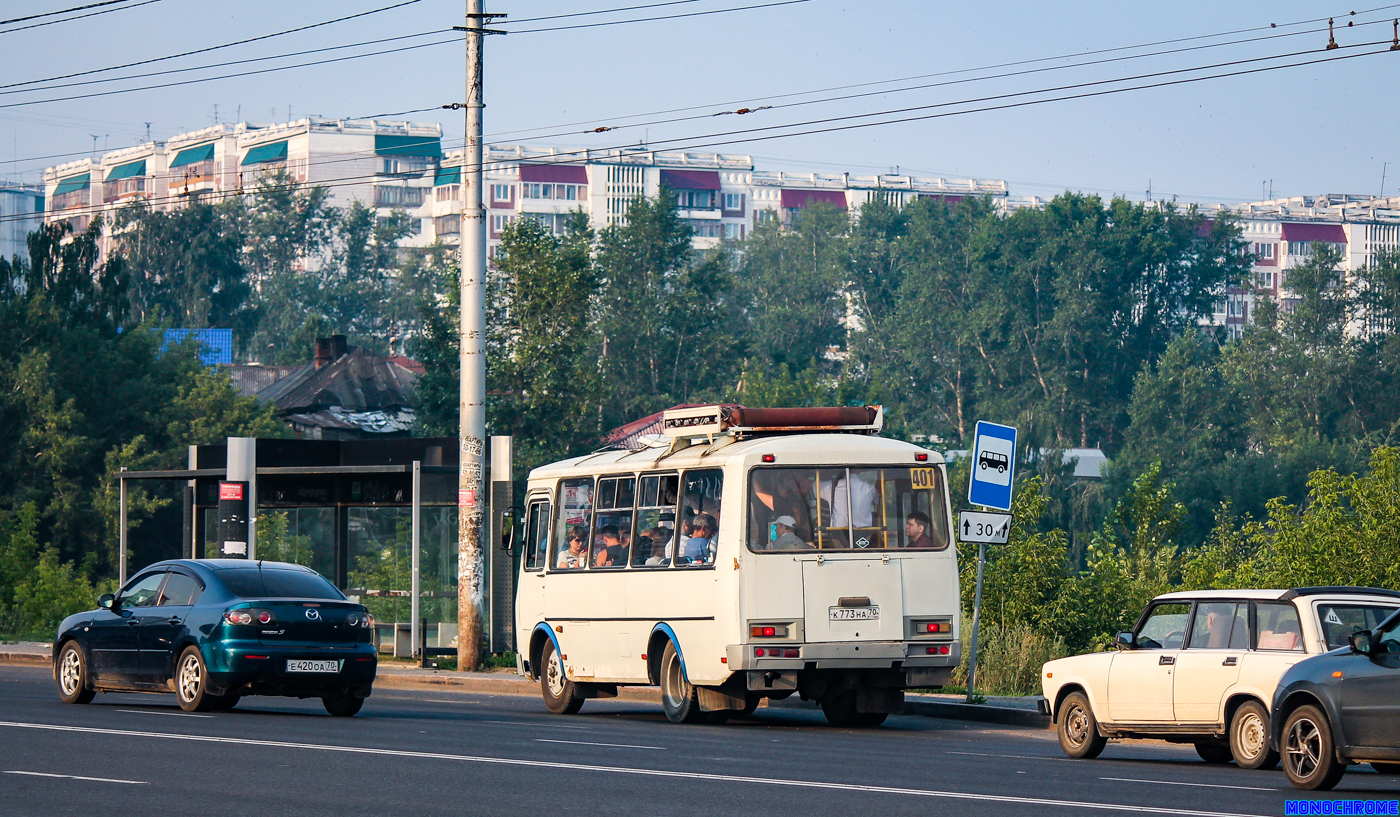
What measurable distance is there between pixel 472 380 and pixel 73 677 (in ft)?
28.0

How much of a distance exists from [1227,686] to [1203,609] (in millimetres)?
824

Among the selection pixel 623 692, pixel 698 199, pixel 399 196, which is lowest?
pixel 623 692

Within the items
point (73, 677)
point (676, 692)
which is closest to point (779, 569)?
point (676, 692)

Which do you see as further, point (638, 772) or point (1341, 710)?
point (638, 772)

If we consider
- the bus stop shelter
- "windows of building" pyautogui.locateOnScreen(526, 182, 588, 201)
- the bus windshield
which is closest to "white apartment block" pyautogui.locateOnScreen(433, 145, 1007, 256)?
"windows of building" pyautogui.locateOnScreen(526, 182, 588, 201)

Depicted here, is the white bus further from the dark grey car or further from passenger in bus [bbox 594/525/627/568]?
the dark grey car

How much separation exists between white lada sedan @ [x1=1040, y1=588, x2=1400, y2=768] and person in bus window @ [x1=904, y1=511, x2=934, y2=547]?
2.43 m

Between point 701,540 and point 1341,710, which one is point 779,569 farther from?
point 1341,710

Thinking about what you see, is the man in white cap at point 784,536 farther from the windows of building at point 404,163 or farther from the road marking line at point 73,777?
the windows of building at point 404,163

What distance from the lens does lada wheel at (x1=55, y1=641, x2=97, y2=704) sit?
59.8ft

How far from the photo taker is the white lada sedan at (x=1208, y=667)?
13.4 m

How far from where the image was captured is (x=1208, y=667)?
13805mm

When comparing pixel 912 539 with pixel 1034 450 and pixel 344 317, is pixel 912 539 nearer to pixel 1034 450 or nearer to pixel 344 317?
pixel 1034 450

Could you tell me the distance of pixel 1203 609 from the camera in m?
14.2
